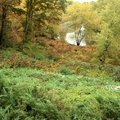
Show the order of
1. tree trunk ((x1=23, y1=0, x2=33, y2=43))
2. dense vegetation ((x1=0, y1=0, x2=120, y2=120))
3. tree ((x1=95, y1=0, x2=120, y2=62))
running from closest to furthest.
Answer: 1. dense vegetation ((x1=0, y1=0, x2=120, y2=120))
2. tree trunk ((x1=23, y1=0, x2=33, y2=43))
3. tree ((x1=95, y1=0, x2=120, y2=62))

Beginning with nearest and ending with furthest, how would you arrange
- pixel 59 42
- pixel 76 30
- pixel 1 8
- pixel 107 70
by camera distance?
pixel 107 70, pixel 1 8, pixel 59 42, pixel 76 30

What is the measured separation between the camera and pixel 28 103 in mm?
9906

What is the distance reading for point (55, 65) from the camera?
1060 inches

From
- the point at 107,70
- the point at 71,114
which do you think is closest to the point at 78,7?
the point at 107,70

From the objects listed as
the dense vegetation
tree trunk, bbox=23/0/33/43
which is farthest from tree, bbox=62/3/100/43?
tree trunk, bbox=23/0/33/43

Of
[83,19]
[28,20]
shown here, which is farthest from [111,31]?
[83,19]

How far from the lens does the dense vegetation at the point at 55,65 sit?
10141 mm

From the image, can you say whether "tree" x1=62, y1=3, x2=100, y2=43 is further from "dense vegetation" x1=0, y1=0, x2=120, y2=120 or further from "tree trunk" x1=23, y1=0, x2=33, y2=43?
"tree trunk" x1=23, y1=0, x2=33, y2=43

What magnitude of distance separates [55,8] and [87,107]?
2728cm

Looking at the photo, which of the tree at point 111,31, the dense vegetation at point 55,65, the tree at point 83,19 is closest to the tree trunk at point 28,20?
the dense vegetation at point 55,65

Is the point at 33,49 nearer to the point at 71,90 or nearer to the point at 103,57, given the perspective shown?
the point at 103,57

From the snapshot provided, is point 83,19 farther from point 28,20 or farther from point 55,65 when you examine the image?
point 55,65

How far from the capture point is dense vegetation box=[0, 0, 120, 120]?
399 inches

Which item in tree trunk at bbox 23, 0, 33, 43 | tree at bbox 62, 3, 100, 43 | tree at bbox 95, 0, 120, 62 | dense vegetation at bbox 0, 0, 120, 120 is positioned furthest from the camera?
tree at bbox 62, 3, 100, 43
